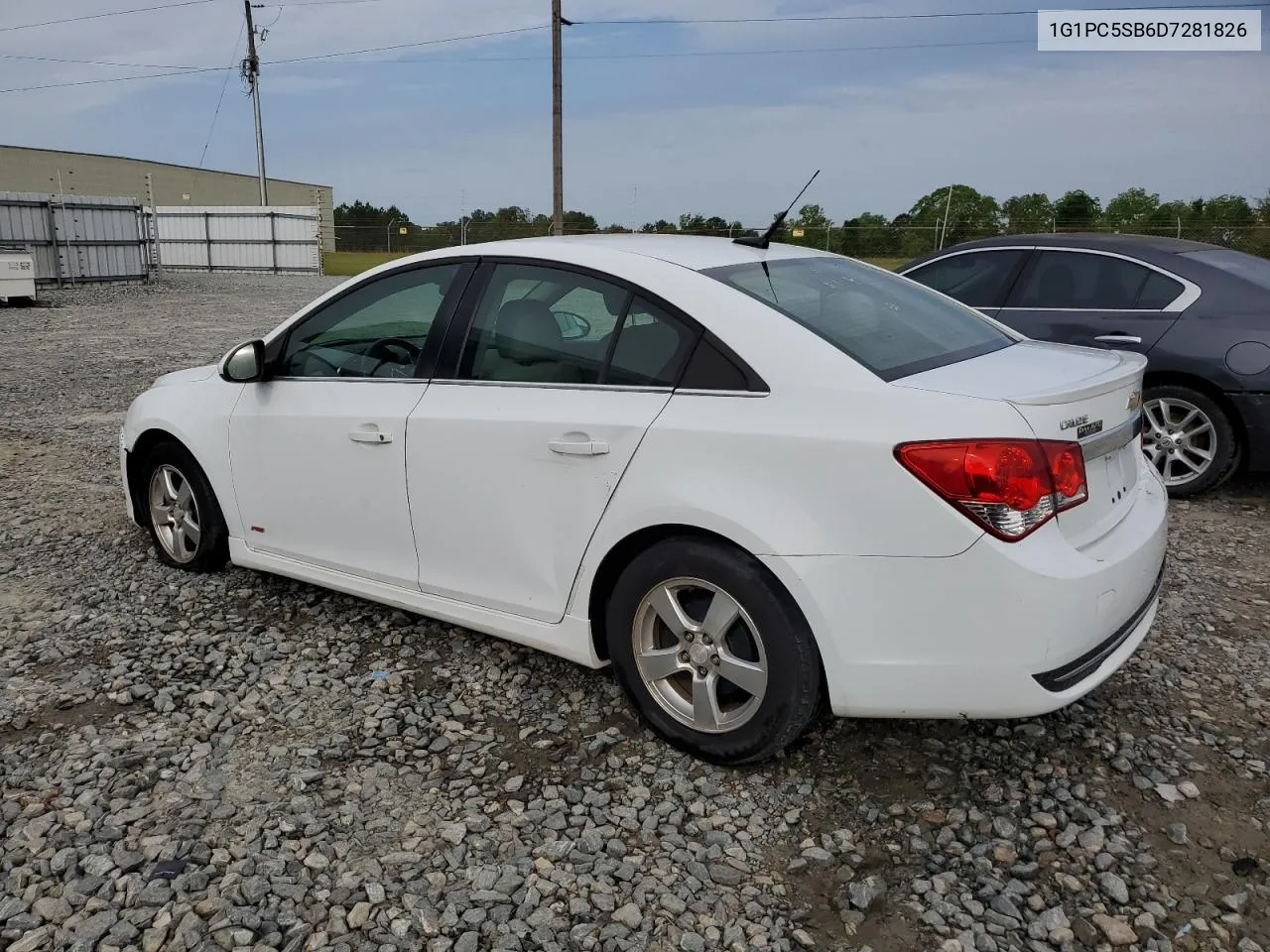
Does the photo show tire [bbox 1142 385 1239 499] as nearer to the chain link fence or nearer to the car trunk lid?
the car trunk lid

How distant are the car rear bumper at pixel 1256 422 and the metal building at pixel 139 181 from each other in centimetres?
4181

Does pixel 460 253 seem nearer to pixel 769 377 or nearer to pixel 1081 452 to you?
pixel 769 377

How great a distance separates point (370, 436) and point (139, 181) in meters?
58.0

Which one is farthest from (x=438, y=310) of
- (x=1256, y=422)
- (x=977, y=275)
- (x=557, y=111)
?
(x=557, y=111)

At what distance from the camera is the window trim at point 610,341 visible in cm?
299

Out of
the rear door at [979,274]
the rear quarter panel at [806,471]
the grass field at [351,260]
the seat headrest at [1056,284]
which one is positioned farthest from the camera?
the grass field at [351,260]

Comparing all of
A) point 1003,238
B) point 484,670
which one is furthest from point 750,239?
point 1003,238

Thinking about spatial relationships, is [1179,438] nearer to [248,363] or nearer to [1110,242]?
[1110,242]

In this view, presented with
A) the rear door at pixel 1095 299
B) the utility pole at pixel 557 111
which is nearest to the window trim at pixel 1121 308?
the rear door at pixel 1095 299

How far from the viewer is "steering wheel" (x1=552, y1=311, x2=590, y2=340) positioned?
337 cm

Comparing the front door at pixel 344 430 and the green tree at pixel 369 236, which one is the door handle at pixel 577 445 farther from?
the green tree at pixel 369 236

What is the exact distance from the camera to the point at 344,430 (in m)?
3.82

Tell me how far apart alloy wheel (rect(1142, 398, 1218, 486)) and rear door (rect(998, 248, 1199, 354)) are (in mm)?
375

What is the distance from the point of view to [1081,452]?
108 inches
